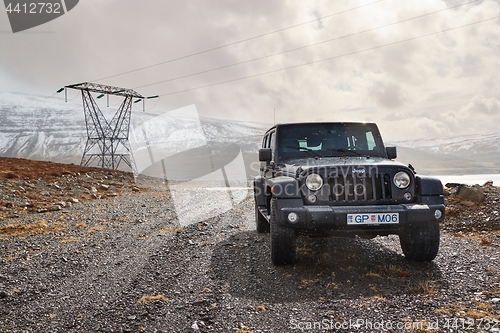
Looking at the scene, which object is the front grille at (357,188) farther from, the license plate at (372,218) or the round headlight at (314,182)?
the license plate at (372,218)

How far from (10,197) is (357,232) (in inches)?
497

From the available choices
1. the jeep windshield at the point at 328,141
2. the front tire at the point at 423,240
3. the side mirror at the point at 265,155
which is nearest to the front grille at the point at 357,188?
the front tire at the point at 423,240

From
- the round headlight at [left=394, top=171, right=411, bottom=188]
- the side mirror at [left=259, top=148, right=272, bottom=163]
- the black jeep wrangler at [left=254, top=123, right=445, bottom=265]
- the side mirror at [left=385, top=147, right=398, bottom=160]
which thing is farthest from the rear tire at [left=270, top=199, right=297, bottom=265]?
the side mirror at [left=385, top=147, right=398, bottom=160]

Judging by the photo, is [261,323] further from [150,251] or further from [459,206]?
[459,206]

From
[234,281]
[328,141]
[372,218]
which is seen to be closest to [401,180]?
[372,218]

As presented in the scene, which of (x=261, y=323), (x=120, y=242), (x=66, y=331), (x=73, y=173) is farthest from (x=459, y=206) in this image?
(x=73, y=173)

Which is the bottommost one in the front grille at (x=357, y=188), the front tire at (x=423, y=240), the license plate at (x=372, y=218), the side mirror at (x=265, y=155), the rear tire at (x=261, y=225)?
the rear tire at (x=261, y=225)

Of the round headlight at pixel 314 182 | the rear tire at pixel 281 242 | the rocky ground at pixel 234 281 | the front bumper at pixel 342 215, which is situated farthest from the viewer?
the rear tire at pixel 281 242

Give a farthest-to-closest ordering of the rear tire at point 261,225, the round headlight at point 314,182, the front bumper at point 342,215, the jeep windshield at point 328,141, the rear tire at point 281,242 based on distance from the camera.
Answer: the rear tire at point 261,225 → the jeep windshield at point 328,141 → the rear tire at point 281,242 → the round headlight at point 314,182 → the front bumper at point 342,215

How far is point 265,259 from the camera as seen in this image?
16.9 feet

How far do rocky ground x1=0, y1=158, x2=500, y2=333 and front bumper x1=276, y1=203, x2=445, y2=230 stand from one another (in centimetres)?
69

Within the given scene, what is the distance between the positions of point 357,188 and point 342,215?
48 cm

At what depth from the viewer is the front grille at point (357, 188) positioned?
4348 millimetres

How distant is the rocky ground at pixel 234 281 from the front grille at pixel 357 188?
0.99 meters
